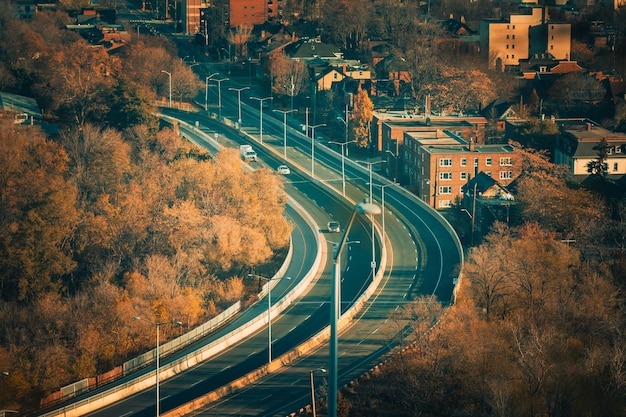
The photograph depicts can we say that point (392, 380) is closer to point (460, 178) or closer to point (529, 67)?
point (460, 178)

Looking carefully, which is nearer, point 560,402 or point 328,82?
point 560,402

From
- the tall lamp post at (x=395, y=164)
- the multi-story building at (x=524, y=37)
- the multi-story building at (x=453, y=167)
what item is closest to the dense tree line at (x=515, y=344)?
the multi-story building at (x=453, y=167)

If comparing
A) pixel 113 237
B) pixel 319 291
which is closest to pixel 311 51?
pixel 113 237

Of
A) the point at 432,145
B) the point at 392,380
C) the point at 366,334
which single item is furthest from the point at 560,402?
the point at 432,145

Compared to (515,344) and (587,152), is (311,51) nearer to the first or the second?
(587,152)

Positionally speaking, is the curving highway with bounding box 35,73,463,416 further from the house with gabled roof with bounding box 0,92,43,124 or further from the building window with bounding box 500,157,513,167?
the house with gabled roof with bounding box 0,92,43,124

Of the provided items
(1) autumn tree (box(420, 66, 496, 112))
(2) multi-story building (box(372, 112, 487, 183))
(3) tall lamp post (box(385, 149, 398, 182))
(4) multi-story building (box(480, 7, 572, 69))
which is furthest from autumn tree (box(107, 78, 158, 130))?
(4) multi-story building (box(480, 7, 572, 69))

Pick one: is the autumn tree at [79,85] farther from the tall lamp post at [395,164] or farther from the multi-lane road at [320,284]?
the tall lamp post at [395,164]
